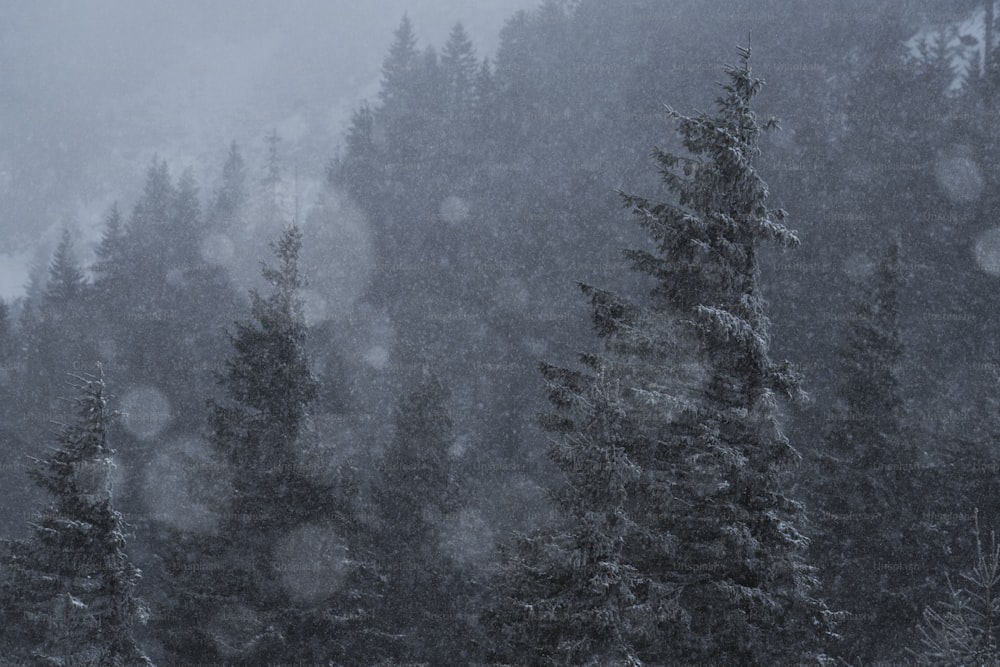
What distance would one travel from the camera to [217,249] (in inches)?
1999

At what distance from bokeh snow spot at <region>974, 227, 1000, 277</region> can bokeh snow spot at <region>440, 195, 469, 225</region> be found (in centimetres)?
2595

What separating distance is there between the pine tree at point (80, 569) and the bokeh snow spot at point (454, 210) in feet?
107

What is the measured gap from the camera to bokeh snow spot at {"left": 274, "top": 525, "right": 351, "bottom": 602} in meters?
15.3

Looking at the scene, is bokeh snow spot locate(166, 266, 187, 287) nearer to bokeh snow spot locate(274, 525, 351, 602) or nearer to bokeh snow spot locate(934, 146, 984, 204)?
bokeh snow spot locate(274, 525, 351, 602)

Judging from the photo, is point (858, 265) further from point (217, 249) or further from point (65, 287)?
point (65, 287)

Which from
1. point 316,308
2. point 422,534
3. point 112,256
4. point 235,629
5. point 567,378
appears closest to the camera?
point 567,378

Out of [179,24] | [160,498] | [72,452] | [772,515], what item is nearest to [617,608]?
[772,515]

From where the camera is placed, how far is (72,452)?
486 inches

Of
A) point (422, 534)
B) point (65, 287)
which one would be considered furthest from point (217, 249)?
point (422, 534)

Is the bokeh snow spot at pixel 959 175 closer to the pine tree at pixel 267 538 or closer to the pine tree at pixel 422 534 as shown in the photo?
the pine tree at pixel 422 534

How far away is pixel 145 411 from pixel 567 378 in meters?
34.6

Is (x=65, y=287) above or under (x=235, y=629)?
above

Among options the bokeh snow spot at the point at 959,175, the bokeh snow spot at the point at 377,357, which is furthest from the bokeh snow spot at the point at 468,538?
the bokeh snow spot at the point at 959,175

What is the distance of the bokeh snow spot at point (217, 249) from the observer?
49.3 m
